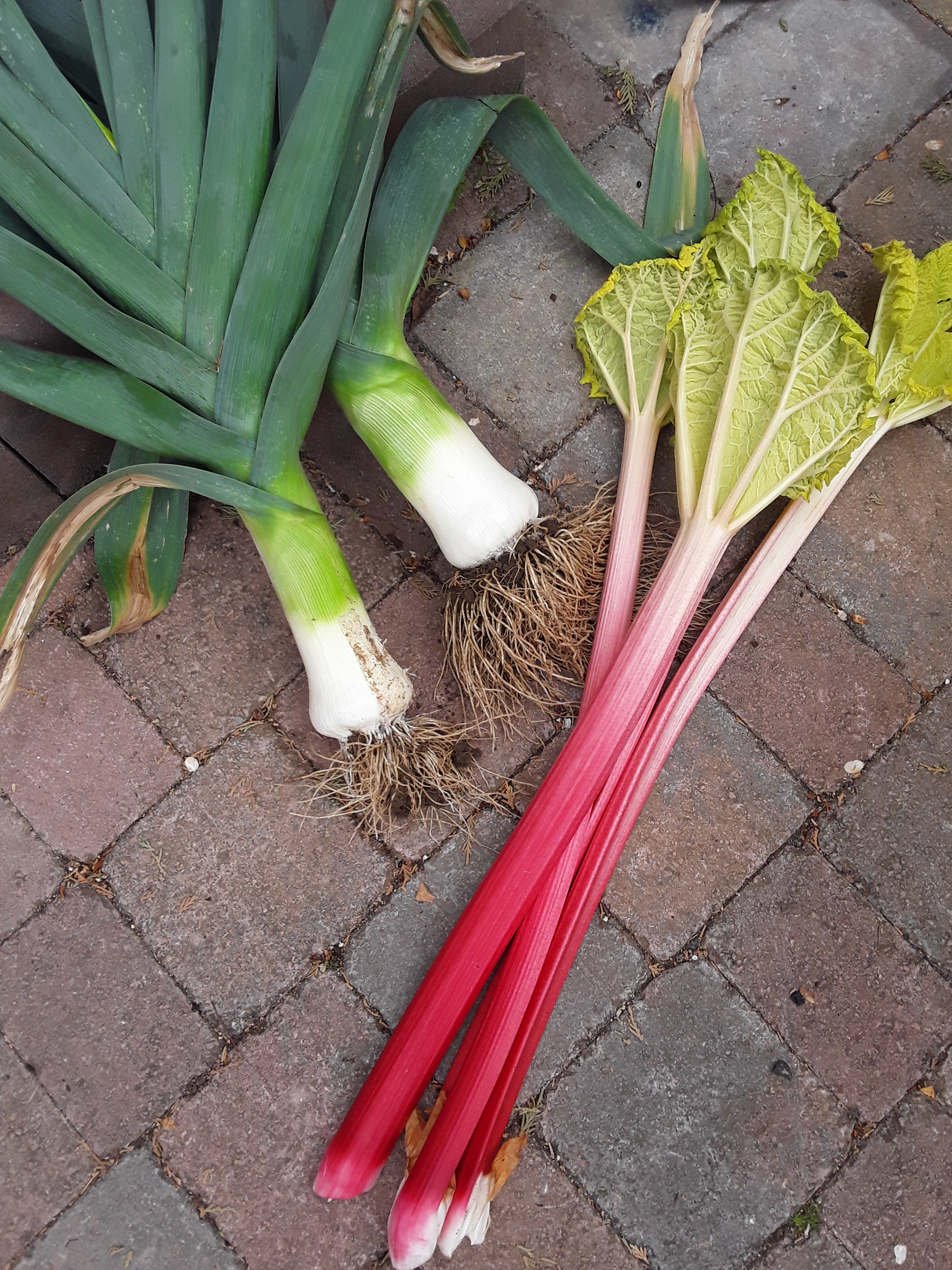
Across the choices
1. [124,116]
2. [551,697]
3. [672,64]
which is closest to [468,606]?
[551,697]

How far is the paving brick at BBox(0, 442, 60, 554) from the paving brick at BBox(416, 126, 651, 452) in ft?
3.62

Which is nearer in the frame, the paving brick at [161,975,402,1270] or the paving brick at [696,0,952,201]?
the paving brick at [161,975,402,1270]

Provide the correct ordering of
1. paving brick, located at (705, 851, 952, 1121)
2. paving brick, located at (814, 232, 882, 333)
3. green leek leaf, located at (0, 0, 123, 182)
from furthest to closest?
paving brick, located at (814, 232, 882, 333)
paving brick, located at (705, 851, 952, 1121)
green leek leaf, located at (0, 0, 123, 182)

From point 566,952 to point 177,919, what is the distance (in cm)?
98

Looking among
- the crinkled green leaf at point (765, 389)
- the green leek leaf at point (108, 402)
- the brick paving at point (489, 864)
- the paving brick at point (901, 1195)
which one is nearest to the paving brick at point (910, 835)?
the brick paving at point (489, 864)

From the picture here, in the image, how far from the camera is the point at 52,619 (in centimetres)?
220

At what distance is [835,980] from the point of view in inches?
82.9

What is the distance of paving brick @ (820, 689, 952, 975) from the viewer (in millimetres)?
2133

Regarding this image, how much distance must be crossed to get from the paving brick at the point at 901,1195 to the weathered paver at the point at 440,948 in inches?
27.1

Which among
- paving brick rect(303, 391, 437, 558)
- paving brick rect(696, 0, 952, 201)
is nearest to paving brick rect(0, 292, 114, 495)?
paving brick rect(303, 391, 437, 558)

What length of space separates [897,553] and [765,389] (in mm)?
666

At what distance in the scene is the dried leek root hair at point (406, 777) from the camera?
6.72 feet

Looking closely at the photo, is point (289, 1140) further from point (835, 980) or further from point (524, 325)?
point (524, 325)

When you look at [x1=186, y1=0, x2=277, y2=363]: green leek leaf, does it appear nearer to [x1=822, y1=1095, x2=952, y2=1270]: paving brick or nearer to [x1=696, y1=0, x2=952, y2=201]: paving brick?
[x1=696, y1=0, x2=952, y2=201]: paving brick
